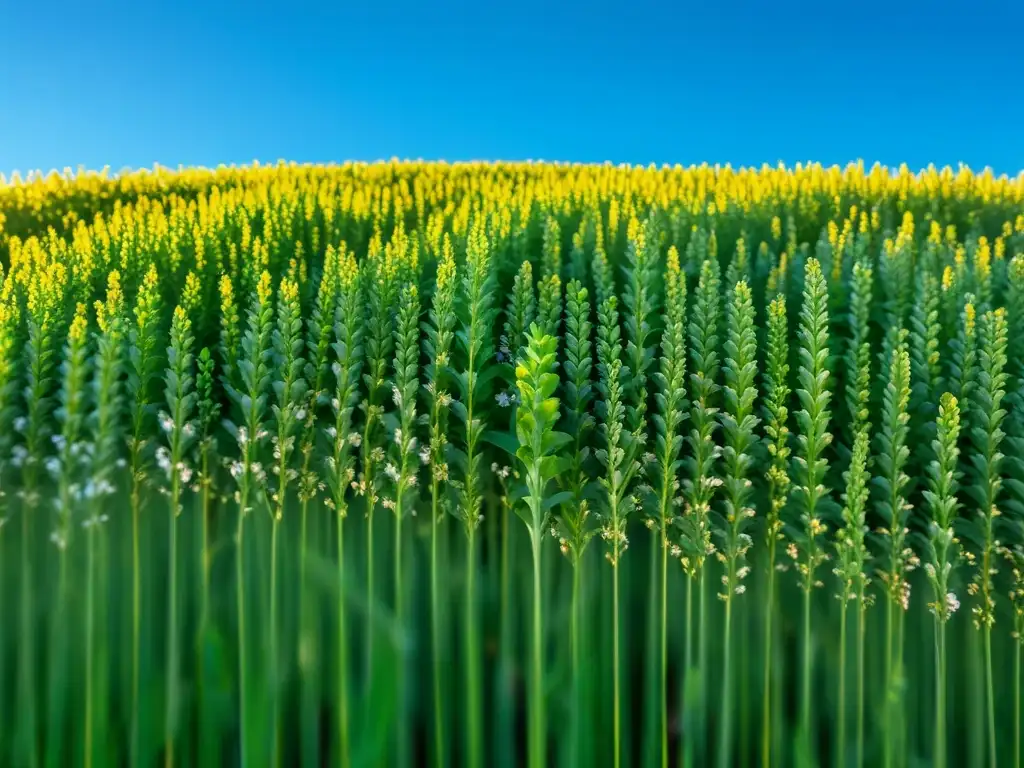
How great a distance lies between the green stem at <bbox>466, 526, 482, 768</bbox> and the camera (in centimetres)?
416

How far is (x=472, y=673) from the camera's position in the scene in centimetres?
419

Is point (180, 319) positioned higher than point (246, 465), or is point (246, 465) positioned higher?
point (180, 319)

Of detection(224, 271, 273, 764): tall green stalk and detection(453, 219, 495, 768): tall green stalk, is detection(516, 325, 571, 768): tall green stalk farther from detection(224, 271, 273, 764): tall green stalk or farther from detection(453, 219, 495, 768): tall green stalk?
detection(224, 271, 273, 764): tall green stalk

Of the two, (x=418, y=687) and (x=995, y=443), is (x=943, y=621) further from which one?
(x=418, y=687)

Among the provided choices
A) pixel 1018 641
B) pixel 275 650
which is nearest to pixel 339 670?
pixel 275 650

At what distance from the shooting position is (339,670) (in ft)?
13.9

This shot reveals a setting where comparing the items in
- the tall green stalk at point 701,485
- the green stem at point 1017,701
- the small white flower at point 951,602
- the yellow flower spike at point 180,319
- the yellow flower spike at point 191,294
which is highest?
the yellow flower spike at point 191,294

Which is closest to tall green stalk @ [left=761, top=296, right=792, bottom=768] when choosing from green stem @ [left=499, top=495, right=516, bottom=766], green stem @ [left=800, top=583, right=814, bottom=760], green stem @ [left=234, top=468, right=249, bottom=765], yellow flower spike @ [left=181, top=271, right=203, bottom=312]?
green stem @ [left=800, top=583, right=814, bottom=760]

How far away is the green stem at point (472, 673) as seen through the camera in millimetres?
4156

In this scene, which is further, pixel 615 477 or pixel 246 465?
pixel 246 465

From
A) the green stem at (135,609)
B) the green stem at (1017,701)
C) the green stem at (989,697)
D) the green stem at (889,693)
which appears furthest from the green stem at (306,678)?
the green stem at (1017,701)

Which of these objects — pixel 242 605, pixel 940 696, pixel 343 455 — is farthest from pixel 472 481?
pixel 940 696

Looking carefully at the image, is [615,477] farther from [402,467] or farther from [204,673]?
[204,673]

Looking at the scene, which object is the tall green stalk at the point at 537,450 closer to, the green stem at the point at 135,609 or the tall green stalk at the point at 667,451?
the tall green stalk at the point at 667,451
